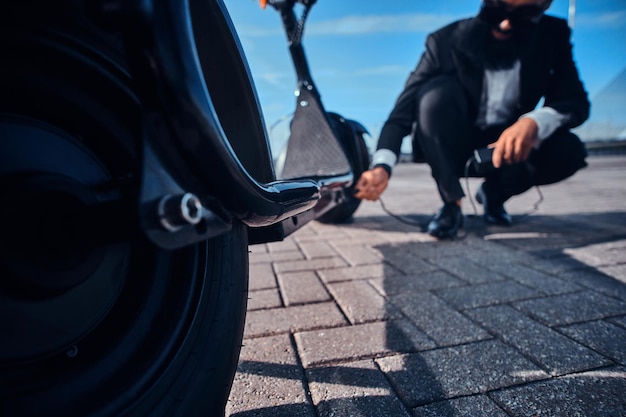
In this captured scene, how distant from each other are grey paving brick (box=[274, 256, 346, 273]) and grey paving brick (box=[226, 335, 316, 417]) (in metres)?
0.73

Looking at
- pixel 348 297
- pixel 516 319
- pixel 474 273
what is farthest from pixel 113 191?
pixel 474 273

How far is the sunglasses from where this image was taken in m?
2.06

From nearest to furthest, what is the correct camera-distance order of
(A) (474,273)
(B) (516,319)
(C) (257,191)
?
(C) (257,191)
(B) (516,319)
(A) (474,273)

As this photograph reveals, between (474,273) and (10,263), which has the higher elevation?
(10,263)

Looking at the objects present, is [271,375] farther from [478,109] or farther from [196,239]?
[478,109]

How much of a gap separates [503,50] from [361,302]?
2.11 meters

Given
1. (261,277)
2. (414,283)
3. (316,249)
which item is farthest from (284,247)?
(414,283)

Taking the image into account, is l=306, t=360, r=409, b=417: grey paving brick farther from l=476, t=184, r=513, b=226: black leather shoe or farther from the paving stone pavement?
l=476, t=184, r=513, b=226: black leather shoe

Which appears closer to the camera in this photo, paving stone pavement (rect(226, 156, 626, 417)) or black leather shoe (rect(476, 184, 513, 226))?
paving stone pavement (rect(226, 156, 626, 417))

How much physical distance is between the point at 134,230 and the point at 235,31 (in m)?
0.56

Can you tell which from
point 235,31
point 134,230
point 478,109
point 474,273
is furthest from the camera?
point 478,109

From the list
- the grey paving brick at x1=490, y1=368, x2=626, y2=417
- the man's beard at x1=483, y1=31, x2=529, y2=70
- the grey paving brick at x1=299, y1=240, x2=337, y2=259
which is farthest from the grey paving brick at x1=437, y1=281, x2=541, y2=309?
the man's beard at x1=483, y1=31, x2=529, y2=70

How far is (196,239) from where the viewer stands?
470mm

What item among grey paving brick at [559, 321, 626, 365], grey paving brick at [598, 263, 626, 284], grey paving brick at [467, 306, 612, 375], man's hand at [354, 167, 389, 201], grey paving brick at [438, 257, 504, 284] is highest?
man's hand at [354, 167, 389, 201]
